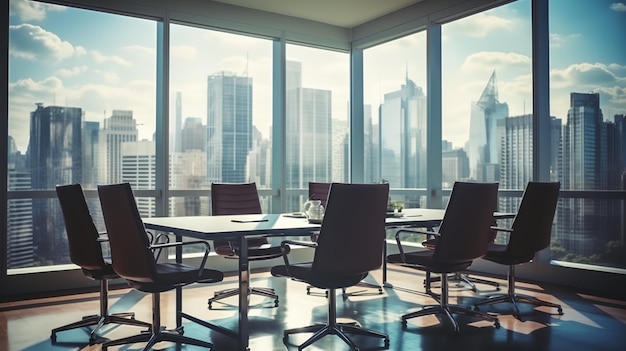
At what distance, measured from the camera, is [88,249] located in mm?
3836

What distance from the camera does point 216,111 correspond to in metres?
6.96

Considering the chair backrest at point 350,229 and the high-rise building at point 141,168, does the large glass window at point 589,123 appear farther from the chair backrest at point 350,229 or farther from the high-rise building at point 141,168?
the high-rise building at point 141,168

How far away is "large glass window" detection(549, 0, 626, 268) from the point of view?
5.31 meters

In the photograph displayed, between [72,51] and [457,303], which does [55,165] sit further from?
[457,303]

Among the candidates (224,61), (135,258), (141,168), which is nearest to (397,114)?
(224,61)

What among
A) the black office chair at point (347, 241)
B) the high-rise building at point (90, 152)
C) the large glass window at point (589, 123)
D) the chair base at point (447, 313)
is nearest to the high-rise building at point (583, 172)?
the large glass window at point (589, 123)

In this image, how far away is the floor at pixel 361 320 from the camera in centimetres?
370

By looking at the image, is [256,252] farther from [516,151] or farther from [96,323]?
[516,151]

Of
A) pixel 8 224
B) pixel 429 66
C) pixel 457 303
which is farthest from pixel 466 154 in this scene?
pixel 8 224

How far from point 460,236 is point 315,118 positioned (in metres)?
4.32

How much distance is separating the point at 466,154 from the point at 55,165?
4625 mm

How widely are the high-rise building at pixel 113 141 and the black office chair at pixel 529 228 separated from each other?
3.99m

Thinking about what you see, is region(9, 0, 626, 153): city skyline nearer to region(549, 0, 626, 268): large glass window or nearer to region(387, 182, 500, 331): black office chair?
region(549, 0, 626, 268): large glass window

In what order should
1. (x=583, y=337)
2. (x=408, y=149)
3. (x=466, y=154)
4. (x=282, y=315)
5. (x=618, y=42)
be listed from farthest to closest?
(x=408, y=149), (x=466, y=154), (x=618, y=42), (x=282, y=315), (x=583, y=337)
